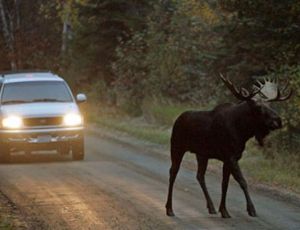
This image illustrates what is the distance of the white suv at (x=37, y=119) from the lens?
20.3 m

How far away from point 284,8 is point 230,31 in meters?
2.21

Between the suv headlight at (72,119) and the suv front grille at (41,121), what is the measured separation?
175mm

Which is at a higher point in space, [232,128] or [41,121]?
[232,128]

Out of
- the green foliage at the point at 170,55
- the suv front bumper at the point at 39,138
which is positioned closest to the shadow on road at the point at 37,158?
the suv front bumper at the point at 39,138

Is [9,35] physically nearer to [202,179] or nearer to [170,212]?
[202,179]

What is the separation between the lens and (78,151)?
67.7ft

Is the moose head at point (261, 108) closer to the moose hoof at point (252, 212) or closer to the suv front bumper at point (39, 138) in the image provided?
the moose hoof at point (252, 212)

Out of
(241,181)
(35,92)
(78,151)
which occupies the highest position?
(35,92)

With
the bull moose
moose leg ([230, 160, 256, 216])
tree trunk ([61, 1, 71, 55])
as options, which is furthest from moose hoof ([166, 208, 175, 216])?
tree trunk ([61, 1, 71, 55])

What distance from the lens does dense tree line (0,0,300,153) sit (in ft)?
63.2

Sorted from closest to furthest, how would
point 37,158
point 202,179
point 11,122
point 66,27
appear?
point 202,179
point 11,122
point 37,158
point 66,27

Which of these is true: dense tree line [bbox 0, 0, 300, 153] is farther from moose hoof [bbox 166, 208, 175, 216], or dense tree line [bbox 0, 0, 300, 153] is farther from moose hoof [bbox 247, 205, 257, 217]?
moose hoof [bbox 166, 208, 175, 216]

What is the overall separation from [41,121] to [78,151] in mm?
1049

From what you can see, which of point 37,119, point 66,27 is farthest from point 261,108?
point 66,27
